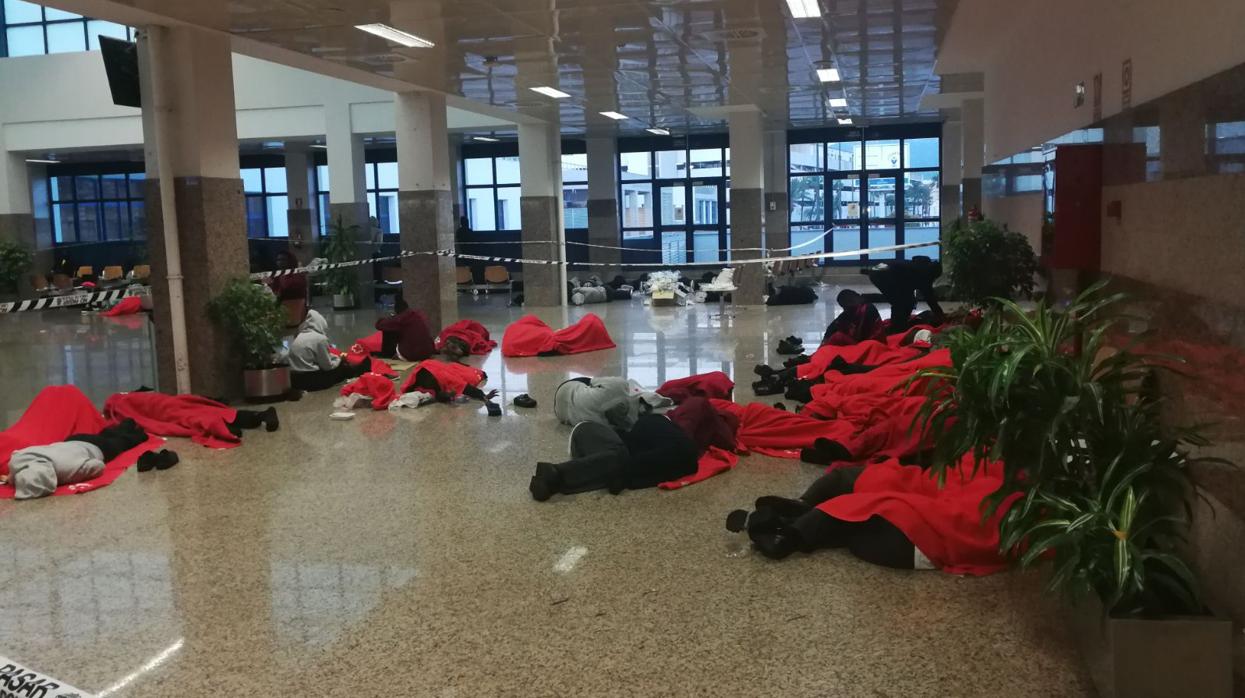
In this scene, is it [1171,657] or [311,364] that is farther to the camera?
[311,364]

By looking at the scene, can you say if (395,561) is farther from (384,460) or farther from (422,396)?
(422,396)

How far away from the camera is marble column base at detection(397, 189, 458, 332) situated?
44.8ft

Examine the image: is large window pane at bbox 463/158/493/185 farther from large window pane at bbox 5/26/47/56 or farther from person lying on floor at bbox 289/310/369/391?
person lying on floor at bbox 289/310/369/391

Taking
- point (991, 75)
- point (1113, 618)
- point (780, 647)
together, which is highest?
point (991, 75)

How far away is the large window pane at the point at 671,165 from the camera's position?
24734 mm

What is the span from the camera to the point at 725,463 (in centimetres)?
648

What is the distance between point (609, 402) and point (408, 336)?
5093mm

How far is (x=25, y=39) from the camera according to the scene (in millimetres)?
21000

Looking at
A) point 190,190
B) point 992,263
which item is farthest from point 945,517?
point 190,190

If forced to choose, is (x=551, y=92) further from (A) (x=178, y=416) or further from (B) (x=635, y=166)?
(B) (x=635, y=166)

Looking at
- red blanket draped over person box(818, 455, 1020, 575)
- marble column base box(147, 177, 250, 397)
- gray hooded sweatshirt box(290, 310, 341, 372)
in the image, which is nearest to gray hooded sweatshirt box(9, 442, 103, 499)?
marble column base box(147, 177, 250, 397)

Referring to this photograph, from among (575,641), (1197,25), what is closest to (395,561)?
(575,641)

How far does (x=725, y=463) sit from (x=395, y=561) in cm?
233

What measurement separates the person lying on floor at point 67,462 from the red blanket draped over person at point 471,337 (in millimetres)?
5291
